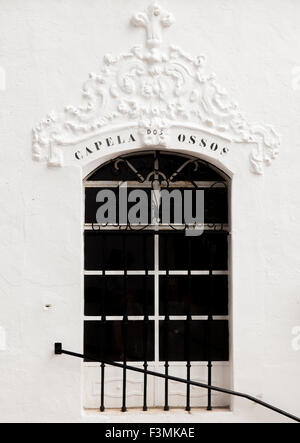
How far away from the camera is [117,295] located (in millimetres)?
6957

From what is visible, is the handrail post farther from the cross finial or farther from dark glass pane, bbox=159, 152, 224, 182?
the cross finial

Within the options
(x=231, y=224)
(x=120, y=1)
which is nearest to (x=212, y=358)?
(x=231, y=224)

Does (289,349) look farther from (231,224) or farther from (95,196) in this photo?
(95,196)

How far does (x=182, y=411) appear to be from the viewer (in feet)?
22.7

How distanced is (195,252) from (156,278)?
48 centimetres

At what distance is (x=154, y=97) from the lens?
6793mm

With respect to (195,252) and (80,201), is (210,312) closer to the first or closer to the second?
(195,252)

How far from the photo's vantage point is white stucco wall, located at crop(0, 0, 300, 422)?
6695 mm

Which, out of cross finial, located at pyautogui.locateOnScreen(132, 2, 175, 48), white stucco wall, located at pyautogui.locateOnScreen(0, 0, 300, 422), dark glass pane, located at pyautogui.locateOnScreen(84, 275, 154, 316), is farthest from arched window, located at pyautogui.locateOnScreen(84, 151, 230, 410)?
cross finial, located at pyautogui.locateOnScreen(132, 2, 175, 48)

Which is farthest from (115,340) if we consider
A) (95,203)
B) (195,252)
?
(95,203)

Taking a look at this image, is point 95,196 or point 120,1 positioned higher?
point 120,1

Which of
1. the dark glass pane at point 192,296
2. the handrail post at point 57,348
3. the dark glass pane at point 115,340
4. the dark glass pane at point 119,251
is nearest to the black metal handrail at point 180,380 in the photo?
the handrail post at point 57,348
